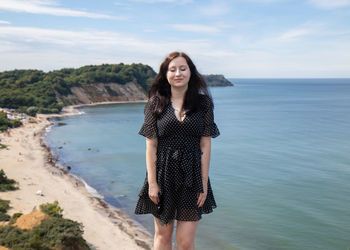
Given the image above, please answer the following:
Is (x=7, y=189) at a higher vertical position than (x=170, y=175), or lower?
lower

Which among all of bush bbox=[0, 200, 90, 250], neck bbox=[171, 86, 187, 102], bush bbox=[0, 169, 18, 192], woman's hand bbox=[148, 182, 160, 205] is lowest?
bush bbox=[0, 169, 18, 192]

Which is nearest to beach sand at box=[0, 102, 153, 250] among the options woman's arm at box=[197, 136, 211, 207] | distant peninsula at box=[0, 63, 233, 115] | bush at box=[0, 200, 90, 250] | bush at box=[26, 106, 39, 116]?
bush at box=[0, 200, 90, 250]

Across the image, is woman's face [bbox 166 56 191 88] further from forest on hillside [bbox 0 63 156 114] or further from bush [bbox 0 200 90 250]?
forest on hillside [bbox 0 63 156 114]

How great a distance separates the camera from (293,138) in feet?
148

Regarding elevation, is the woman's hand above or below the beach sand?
above

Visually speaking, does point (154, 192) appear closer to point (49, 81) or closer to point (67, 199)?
point (67, 199)

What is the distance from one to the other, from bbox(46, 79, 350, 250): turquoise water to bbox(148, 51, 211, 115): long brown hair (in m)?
13.1

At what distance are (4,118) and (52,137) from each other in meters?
8.52

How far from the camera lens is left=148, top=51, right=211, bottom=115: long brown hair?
3414 millimetres

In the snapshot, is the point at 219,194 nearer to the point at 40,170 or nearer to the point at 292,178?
the point at 292,178

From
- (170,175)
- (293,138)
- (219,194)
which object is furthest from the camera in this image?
(293,138)

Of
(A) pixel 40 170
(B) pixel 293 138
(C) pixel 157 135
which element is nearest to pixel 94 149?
(A) pixel 40 170

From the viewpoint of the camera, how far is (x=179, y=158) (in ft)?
10.9

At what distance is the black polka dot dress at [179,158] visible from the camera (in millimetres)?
3311
